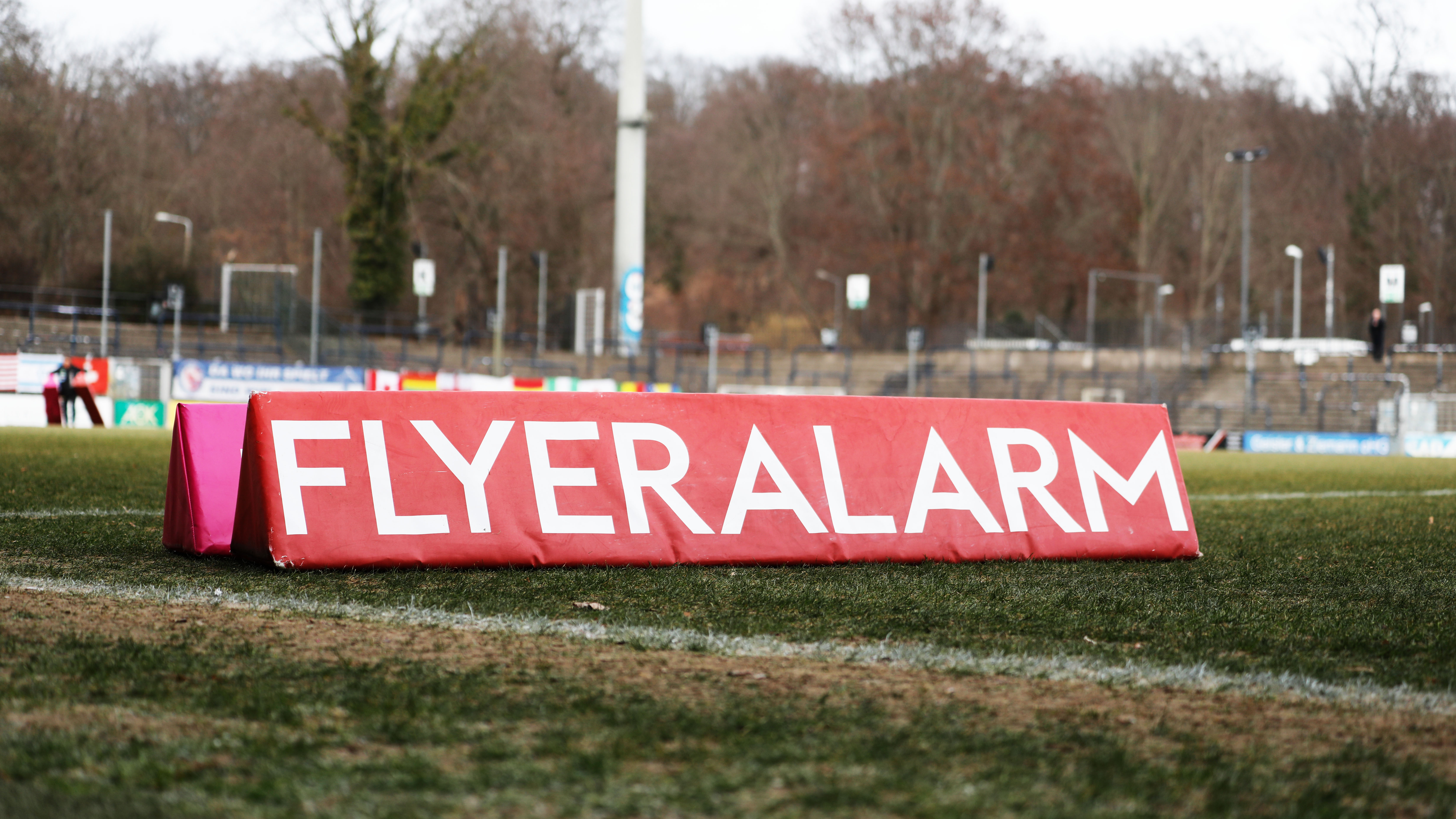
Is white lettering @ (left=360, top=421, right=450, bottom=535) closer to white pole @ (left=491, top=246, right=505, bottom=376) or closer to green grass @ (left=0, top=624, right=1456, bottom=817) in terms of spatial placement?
green grass @ (left=0, top=624, right=1456, bottom=817)

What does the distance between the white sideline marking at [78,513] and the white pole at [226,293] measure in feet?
125

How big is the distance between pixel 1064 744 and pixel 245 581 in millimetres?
3872

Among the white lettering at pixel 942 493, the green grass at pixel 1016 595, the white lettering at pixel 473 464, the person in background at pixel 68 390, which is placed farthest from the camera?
the person in background at pixel 68 390

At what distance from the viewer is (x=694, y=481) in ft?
22.4

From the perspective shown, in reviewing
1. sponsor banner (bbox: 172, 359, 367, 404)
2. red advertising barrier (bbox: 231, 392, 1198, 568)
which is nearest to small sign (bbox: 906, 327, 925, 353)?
sponsor banner (bbox: 172, 359, 367, 404)

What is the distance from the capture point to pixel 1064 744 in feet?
10.7

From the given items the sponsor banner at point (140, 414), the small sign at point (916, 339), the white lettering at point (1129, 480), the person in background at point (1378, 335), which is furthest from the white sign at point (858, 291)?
the white lettering at point (1129, 480)

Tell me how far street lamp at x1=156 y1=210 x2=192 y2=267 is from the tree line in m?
0.46

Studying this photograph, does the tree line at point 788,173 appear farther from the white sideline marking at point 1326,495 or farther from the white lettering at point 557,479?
the white lettering at point 557,479

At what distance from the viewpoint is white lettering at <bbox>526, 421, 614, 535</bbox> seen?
655 cm

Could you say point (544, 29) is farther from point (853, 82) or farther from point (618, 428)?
point (618, 428)

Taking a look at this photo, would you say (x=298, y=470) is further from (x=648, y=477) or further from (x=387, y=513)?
(x=648, y=477)

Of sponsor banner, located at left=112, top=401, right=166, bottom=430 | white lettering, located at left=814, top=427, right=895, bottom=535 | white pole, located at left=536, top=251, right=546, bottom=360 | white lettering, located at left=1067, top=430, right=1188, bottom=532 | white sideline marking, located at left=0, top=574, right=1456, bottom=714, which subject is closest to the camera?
white sideline marking, located at left=0, top=574, right=1456, bottom=714

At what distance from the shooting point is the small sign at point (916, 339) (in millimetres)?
47188
